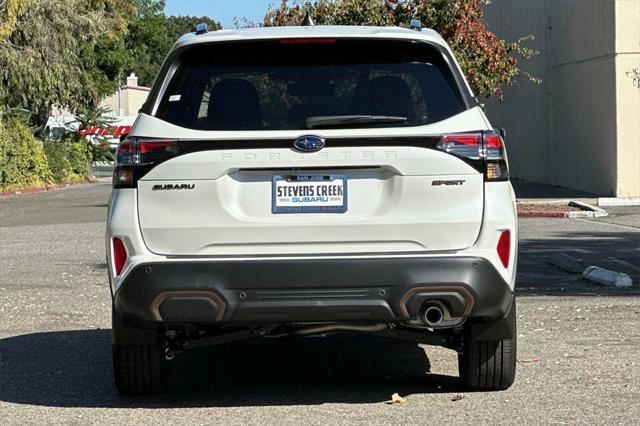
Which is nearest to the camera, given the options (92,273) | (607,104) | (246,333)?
(246,333)

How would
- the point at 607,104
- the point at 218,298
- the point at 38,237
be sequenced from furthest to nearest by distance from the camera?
the point at 607,104
the point at 38,237
the point at 218,298

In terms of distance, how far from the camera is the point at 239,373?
27.9 feet

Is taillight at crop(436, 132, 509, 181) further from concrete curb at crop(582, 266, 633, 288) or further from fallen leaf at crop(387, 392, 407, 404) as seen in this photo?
concrete curb at crop(582, 266, 633, 288)

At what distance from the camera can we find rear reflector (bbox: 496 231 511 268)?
22.2 ft

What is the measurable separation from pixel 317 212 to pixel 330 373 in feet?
6.58

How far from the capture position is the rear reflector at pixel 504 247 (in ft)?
22.2

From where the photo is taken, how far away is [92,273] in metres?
15.0

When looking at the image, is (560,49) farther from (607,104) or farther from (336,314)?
(336,314)

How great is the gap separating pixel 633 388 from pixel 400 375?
1459 millimetres

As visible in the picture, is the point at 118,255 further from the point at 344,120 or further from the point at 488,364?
the point at 488,364

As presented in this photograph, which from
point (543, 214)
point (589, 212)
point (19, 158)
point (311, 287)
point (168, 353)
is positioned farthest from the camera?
point (19, 158)

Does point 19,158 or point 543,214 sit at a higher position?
point 19,158

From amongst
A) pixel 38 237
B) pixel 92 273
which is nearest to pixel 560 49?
pixel 38 237

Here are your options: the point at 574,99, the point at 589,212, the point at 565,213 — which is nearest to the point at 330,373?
the point at 565,213
